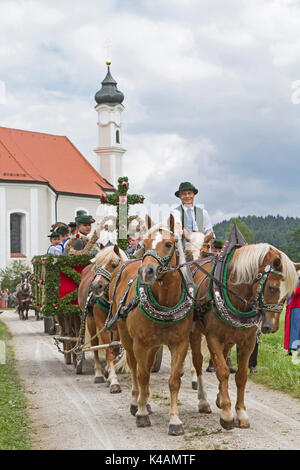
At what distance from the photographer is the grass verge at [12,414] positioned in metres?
5.75

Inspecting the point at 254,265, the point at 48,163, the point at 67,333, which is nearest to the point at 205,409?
the point at 254,265

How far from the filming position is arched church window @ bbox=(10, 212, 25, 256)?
45.1m

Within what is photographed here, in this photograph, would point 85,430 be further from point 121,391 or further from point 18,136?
point 18,136

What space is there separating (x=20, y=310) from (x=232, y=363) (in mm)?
16364

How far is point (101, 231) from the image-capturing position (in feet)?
33.1

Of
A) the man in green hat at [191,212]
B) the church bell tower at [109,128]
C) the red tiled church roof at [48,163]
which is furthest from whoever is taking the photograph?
the church bell tower at [109,128]

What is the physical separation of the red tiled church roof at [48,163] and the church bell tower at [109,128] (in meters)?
2.22

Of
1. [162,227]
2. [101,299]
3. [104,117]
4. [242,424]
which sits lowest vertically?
[242,424]

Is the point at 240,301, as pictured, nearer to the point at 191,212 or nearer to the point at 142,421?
the point at 142,421

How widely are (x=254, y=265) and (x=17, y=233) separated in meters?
41.0

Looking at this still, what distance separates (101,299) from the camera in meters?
9.11

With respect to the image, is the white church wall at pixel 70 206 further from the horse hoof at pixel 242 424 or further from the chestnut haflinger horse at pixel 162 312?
the horse hoof at pixel 242 424

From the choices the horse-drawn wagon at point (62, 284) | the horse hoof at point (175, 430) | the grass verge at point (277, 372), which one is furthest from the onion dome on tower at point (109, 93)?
the horse hoof at point (175, 430)
